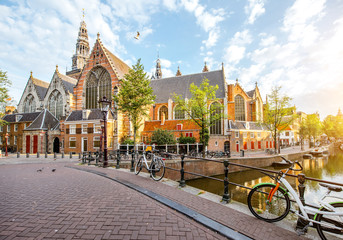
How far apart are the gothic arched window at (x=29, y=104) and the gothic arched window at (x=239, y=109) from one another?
42991 millimetres

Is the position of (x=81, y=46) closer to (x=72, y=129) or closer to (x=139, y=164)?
(x=72, y=129)

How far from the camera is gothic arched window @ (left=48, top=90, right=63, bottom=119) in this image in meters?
31.4

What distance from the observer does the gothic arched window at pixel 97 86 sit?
27953 millimetres

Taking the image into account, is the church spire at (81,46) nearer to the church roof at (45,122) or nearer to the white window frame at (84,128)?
the church roof at (45,122)

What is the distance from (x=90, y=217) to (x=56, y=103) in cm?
3565

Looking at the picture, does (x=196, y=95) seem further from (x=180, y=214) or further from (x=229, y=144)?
(x=180, y=214)

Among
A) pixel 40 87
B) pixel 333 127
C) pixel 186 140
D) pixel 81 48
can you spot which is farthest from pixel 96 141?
pixel 333 127

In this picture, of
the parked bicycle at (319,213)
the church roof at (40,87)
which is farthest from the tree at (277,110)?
the church roof at (40,87)

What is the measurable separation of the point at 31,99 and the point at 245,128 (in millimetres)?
44941

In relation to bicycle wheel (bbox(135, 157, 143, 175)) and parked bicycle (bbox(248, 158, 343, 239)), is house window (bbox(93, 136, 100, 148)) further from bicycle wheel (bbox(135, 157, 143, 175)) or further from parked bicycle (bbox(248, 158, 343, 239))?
parked bicycle (bbox(248, 158, 343, 239))

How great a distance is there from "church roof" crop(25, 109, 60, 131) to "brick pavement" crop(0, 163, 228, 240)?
2854 cm

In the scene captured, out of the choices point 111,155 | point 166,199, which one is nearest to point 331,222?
point 166,199

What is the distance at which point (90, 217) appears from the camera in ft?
11.1

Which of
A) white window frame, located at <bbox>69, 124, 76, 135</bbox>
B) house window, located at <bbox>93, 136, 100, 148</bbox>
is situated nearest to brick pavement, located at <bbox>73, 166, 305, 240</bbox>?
house window, located at <bbox>93, 136, 100, 148</bbox>
